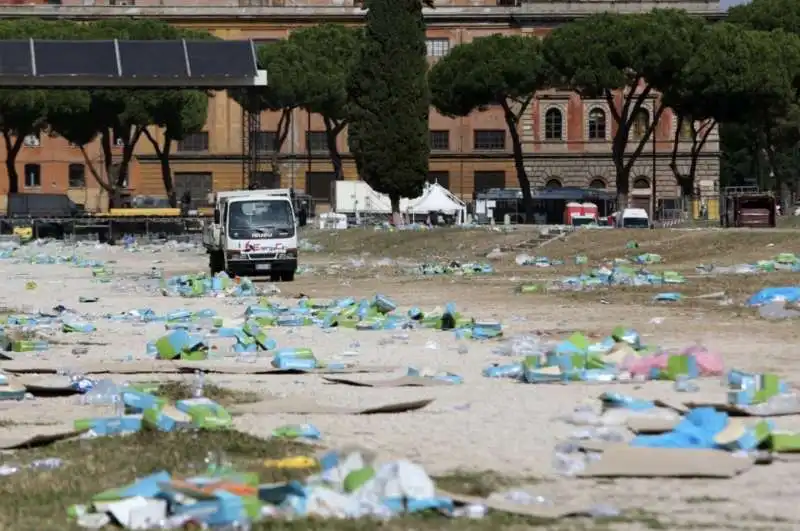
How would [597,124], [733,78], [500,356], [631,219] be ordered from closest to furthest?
[500,356] < [631,219] < [733,78] < [597,124]

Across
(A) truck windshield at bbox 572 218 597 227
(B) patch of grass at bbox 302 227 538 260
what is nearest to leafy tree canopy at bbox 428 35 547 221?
(A) truck windshield at bbox 572 218 597 227

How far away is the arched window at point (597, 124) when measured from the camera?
4306 inches

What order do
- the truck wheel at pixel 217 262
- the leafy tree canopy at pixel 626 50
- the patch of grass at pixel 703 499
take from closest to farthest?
the patch of grass at pixel 703 499, the truck wheel at pixel 217 262, the leafy tree canopy at pixel 626 50

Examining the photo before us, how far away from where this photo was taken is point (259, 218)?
134 feet

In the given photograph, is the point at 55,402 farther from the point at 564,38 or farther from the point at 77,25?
the point at 77,25

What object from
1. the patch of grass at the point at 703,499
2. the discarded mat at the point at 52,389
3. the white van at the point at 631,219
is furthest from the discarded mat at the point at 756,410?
the white van at the point at 631,219

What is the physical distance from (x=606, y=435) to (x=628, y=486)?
1.91m

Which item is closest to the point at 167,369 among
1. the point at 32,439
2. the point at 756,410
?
the point at 32,439

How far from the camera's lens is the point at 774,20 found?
9481cm

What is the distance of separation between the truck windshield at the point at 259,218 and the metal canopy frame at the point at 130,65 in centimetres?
1543

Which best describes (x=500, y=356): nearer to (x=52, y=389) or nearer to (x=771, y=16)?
(x=52, y=389)

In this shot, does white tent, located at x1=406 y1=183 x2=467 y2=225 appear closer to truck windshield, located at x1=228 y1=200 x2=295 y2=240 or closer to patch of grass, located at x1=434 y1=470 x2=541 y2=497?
truck windshield, located at x1=228 y1=200 x2=295 y2=240

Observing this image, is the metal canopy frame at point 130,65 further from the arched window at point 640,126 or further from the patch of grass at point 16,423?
the arched window at point 640,126

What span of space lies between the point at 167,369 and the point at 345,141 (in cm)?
9163
